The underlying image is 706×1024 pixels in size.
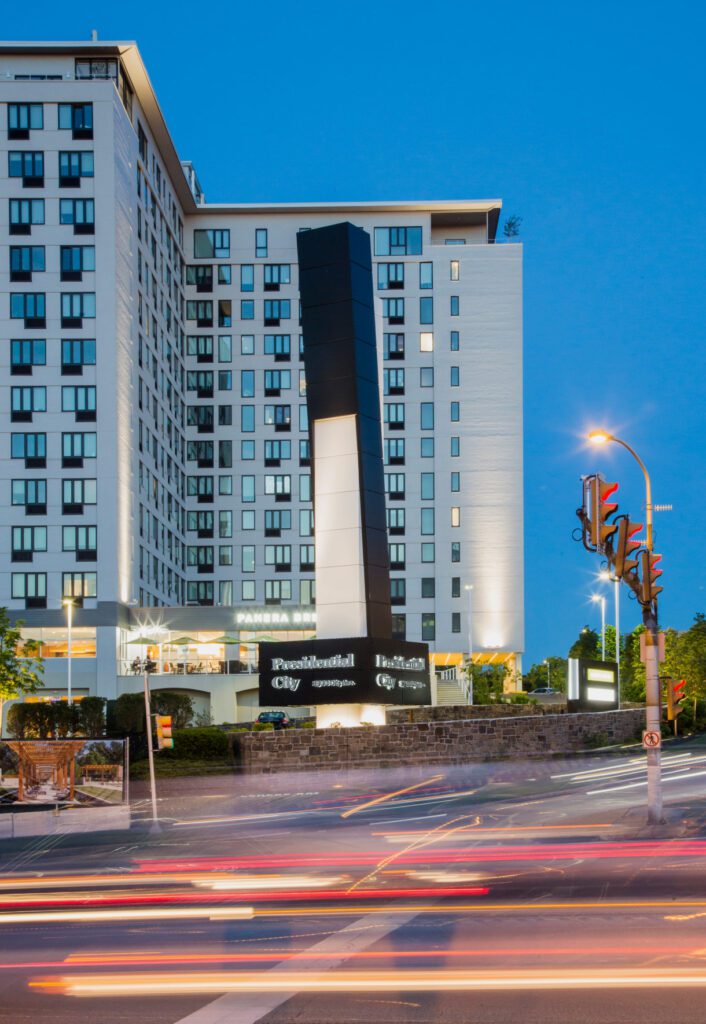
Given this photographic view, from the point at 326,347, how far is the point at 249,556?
56285mm

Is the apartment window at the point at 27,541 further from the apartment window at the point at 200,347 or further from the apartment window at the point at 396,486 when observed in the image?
the apartment window at the point at 396,486

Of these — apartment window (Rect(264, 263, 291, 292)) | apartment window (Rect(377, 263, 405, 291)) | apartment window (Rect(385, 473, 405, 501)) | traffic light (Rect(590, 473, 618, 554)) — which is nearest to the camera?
traffic light (Rect(590, 473, 618, 554))

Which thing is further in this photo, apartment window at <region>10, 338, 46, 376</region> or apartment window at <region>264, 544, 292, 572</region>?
apartment window at <region>264, 544, 292, 572</region>

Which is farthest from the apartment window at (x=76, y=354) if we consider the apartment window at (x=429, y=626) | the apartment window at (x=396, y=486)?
the apartment window at (x=429, y=626)

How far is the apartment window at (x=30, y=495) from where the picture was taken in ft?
252

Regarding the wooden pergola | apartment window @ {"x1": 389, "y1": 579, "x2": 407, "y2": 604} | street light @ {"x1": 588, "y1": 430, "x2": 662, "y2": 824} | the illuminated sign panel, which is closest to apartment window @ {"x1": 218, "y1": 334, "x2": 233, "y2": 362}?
apartment window @ {"x1": 389, "y1": 579, "x2": 407, "y2": 604}

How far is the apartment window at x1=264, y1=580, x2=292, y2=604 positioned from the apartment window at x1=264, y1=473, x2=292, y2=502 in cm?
685

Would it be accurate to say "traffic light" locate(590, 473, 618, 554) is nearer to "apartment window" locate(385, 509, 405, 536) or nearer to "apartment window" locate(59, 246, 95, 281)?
"apartment window" locate(59, 246, 95, 281)

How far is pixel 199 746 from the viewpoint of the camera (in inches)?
1955

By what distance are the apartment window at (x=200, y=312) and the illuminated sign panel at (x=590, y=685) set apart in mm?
63280

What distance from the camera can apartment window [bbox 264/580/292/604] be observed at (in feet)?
336

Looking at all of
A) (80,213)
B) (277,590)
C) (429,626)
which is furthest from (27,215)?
(429,626)

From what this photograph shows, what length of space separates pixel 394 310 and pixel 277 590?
24867 millimetres

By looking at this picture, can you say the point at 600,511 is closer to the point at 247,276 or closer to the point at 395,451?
the point at 395,451
